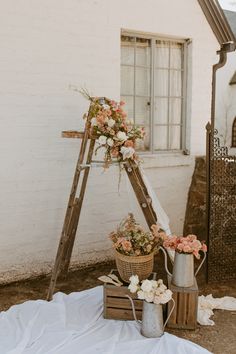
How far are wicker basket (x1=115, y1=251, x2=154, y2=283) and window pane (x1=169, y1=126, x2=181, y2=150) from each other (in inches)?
99.6

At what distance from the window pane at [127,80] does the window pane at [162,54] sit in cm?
42

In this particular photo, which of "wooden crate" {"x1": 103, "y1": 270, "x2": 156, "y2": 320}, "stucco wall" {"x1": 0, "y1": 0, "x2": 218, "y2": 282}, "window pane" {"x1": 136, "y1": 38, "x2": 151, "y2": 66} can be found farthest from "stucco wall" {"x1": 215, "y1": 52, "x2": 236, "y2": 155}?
"wooden crate" {"x1": 103, "y1": 270, "x2": 156, "y2": 320}

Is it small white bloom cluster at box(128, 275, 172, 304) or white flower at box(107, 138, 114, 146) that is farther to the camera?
white flower at box(107, 138, 114, 146)

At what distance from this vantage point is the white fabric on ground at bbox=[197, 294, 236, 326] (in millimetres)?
3682

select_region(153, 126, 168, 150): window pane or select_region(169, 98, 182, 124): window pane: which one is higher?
select_region(169, 98, 182, 124): window pane

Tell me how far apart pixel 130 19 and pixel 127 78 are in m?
0.73

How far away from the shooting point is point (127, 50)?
17.4ft

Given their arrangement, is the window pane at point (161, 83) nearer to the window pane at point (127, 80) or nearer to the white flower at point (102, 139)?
the window pane at point (127, 80)

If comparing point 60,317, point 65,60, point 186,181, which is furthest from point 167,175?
point 60,317

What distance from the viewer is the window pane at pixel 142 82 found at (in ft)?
17.9

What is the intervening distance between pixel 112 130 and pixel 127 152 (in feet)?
0.85

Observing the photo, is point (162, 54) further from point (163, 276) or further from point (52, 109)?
point (163, 276)

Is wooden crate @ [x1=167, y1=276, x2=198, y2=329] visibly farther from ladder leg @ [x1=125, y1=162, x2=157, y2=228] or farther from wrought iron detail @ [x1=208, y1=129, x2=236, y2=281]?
wrought iron detail @ [x1=208, y1=129, x2=236, y2=281]

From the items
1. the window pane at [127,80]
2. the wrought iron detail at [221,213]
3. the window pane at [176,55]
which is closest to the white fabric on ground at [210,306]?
the wrought iron detail at [221,213]
